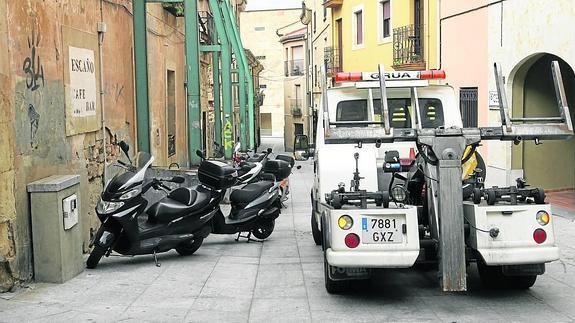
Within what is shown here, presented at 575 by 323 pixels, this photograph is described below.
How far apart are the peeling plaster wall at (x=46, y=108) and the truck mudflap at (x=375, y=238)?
2875 millimetres

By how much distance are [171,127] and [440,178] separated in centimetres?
1159

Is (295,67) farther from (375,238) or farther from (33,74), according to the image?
(375,238)

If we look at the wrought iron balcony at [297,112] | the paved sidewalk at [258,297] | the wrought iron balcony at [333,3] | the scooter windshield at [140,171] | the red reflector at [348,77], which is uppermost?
the wrought iron balcony at [333,3]

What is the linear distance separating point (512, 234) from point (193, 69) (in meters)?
9.19

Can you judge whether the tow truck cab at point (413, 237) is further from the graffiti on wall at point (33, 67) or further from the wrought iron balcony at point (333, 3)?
the wrought iron balcony at point (333, 3)

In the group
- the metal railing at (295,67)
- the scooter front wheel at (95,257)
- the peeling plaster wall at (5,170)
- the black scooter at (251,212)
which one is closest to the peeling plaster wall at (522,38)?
the black scooter at (251,212)

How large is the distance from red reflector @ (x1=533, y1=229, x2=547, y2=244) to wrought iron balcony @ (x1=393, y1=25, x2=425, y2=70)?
1412cm

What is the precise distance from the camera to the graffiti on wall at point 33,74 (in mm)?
7078

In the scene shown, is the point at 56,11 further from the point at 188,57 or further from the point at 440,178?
the point at 188,57

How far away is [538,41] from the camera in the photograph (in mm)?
12703

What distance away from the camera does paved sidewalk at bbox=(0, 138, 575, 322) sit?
5.83 metres

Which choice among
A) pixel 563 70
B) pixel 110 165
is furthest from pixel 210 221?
pixel 563 70

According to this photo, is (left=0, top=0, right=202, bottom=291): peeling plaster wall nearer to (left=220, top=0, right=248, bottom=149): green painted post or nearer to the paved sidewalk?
the paved sidewalk

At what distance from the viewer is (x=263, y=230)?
9.88 metres
